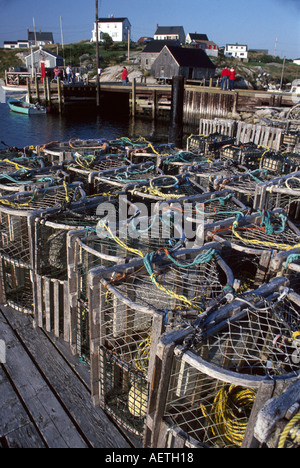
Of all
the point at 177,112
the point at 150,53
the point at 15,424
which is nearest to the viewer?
the point at 15,424

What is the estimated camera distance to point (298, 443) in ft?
5.87

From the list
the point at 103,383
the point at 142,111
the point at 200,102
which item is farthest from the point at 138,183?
the point at 142,111

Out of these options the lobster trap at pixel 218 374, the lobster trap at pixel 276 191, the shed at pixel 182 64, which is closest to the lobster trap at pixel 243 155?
the lobster trap at pixel 276 191

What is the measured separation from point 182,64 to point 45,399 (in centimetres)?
4620

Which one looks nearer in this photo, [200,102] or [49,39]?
[200,102]

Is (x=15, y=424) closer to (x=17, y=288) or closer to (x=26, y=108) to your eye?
(x=17, y=288)

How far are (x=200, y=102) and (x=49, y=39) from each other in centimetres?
8979

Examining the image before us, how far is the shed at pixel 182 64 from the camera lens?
44125 millimetres

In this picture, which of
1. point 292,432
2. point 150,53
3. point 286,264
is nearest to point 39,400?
point 292,432

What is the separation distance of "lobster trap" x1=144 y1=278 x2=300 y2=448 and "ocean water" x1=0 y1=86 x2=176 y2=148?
1904cm

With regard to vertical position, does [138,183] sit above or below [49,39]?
below

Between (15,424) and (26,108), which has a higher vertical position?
(26,108)

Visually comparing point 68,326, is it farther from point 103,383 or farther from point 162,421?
point 162,421

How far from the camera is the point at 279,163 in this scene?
7234mm
